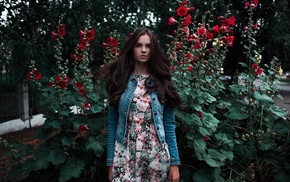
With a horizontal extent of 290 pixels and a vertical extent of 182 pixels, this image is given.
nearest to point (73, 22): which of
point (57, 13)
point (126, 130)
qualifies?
point (57, 13)

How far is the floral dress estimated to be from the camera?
197cm

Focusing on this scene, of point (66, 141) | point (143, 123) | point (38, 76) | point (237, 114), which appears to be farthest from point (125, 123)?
point (237, 114)

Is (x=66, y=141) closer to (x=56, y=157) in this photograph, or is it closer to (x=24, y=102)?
(x=56, y=157)

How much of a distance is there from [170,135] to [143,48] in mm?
644

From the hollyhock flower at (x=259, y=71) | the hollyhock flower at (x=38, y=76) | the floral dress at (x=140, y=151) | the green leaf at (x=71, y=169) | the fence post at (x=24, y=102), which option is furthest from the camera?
the fence post at (x=24, y=102)

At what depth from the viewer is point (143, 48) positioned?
201 cm

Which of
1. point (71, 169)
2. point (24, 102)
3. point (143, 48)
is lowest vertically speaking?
point (24, 102)

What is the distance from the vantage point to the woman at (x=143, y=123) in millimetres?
1975

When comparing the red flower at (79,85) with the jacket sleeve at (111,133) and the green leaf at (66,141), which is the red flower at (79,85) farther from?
the jacket sleeve at (111,133)

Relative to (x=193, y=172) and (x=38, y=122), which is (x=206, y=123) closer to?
(x=193, y=172)

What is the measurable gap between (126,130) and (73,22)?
4.41 metres

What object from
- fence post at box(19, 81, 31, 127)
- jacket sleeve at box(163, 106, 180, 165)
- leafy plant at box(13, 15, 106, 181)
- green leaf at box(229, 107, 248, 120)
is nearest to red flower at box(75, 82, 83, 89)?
leafy plant at box(13, 15, 106, 181)

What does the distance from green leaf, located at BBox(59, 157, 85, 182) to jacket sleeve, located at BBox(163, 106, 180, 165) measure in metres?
1.00

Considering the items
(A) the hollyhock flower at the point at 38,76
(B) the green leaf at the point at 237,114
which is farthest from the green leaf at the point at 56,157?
(B) the green leaf at the point at 237,114
